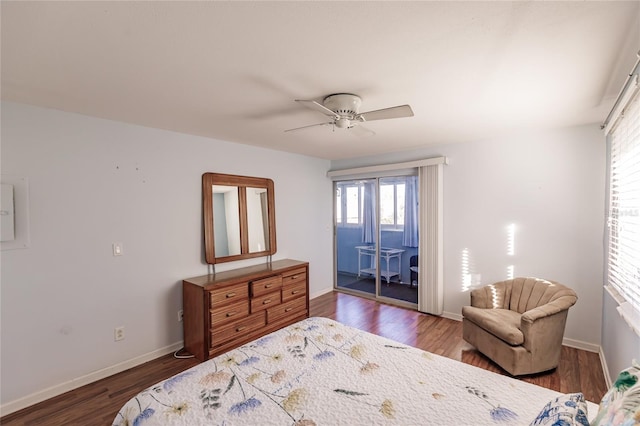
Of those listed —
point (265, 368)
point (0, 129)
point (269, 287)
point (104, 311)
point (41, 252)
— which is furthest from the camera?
point (269, 287)

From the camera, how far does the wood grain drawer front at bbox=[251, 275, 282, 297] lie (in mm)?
3284

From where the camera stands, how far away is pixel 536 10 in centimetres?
125

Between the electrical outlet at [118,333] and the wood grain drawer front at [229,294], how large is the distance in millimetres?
846

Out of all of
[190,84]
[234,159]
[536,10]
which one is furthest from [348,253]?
[536,10]

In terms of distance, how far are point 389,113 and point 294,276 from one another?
8.15ft

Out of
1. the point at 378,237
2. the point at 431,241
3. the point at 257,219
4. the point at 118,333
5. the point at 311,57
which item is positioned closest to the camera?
the point at 311,57

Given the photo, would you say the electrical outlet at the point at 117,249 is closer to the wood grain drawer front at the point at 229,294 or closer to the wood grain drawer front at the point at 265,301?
the wood grain drawer front at the point at 229,294

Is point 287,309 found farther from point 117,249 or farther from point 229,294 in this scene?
point 117,249

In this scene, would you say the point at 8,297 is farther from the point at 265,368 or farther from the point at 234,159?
the point at 234,159

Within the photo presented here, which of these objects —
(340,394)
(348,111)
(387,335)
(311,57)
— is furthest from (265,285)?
(311,57)

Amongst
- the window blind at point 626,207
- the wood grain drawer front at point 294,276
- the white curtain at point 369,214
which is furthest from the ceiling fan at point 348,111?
the white curtain at point 369,214

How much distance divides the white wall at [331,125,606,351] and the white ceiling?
27.6 inches

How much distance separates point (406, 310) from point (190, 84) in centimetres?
395

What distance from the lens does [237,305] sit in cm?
313
